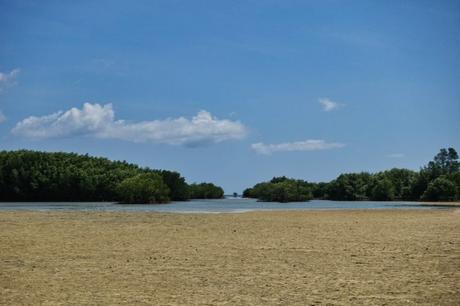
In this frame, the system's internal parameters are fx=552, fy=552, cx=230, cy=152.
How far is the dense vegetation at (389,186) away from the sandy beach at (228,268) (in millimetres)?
92603

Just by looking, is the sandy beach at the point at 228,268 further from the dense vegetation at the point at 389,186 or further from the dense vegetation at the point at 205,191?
the dense vegetation at the point at 205,191

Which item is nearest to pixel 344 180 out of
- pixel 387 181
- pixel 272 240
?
pixel 387 181

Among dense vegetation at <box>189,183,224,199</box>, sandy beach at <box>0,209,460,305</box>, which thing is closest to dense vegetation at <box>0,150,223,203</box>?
dense vegetation at <box>189,183,224,199</box>

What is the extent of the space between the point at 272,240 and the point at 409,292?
11.6m

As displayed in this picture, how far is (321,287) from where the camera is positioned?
13.0 metres

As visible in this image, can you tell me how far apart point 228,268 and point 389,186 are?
4848 inches

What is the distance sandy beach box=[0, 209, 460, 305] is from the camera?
39.1 ft

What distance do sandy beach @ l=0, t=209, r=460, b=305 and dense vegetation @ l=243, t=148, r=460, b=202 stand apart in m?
92.6

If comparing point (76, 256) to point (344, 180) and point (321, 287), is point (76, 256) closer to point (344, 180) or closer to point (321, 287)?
point (321, 287)

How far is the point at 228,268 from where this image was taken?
15.8 m

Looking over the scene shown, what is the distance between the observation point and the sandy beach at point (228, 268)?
469 inches

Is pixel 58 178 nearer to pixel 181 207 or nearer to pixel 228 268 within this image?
pixel 181 207

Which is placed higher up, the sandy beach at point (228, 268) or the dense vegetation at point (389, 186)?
the dense vegetation at point (389, 186)

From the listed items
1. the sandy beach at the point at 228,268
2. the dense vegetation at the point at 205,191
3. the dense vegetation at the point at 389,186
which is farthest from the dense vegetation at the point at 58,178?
the sandy beach at the point at 228,268
